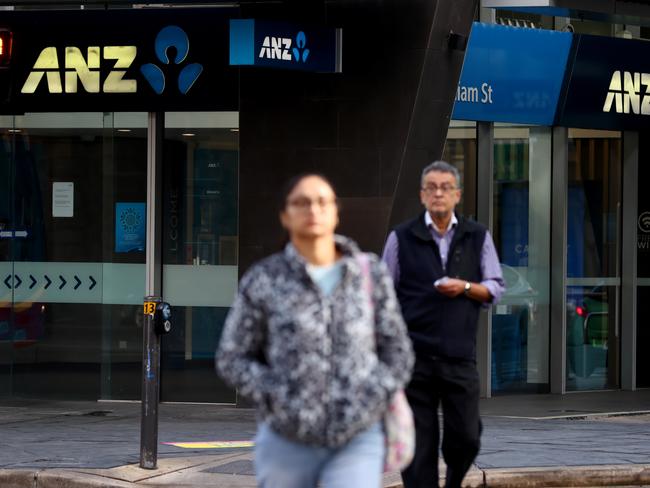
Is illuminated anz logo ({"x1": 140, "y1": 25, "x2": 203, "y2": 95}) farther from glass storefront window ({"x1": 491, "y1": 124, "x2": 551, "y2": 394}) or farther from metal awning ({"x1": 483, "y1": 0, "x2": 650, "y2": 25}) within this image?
glass storefront window ({"x1": 491, "y1": 124, "x2": 551, "y2": 394})

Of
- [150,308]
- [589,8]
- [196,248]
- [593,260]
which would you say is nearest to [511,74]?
[589,8]

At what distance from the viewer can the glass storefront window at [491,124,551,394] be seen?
1463 centimetres

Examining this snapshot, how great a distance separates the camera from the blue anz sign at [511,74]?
13.7 metres

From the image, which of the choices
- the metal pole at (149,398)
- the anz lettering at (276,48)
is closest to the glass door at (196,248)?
the anz lettering at (276,48)

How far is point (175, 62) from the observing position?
1294 cm

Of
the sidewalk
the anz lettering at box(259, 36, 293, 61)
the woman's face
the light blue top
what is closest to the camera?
the light blue top

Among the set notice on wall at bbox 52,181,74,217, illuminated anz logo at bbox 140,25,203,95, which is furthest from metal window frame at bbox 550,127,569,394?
notice on wall at bbox 52,181,74,217

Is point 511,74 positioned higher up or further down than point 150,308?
higher up

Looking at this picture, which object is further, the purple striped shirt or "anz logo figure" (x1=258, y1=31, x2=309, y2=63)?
"anz logo figure" (x1=258, y1=31, x2=309, y2=63)

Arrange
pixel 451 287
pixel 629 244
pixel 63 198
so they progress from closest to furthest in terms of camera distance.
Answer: pixel 451 287 → pixel 63 198 → pixel 629 244

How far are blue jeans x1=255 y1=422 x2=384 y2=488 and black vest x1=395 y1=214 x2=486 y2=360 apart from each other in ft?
7.50

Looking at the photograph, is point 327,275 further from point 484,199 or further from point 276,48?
point 484,199

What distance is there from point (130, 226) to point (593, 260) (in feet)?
17.9

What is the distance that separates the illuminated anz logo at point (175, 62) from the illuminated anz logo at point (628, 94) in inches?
189
